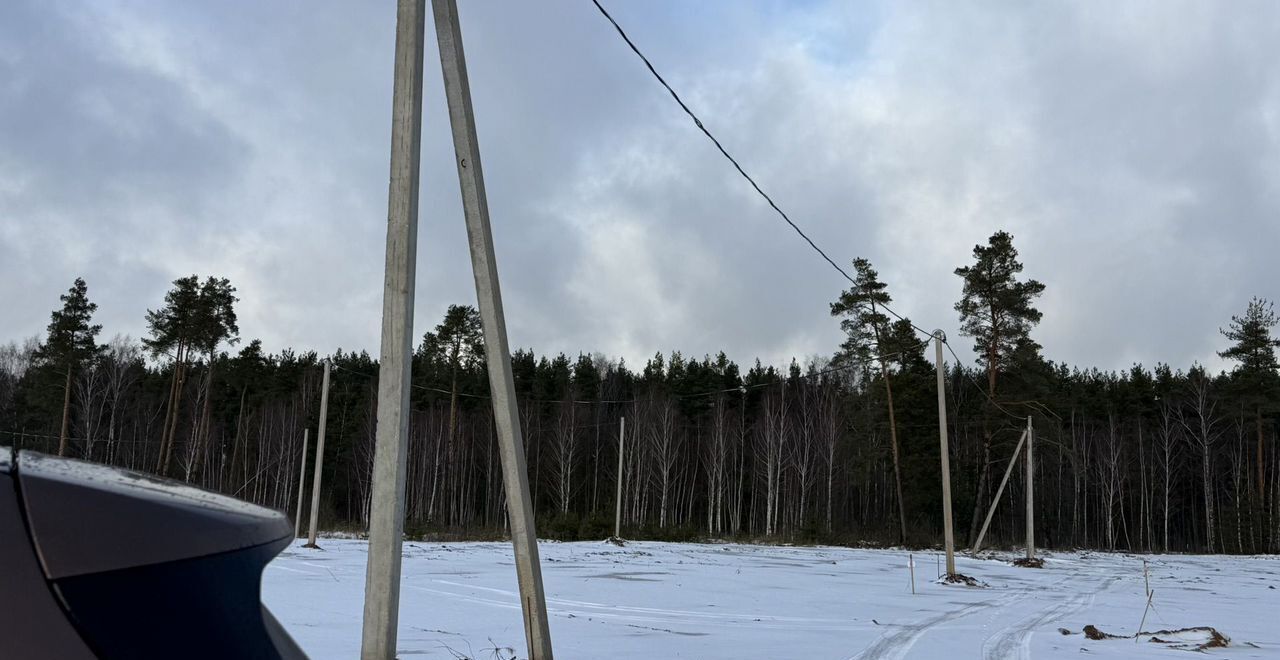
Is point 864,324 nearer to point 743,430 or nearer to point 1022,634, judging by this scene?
point 743,430

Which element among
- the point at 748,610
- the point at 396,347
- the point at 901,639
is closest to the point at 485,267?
the point at 396,347

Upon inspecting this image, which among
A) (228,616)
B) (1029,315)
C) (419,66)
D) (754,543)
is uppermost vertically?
(1029,315)

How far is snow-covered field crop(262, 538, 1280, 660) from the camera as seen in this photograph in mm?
7816

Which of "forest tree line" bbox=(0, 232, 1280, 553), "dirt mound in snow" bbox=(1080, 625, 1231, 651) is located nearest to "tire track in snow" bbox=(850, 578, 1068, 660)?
"dirt mound in snow" bbox=(1080, 625, 1231, 651)

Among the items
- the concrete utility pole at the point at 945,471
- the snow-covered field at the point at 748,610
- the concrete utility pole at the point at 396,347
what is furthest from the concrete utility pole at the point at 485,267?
the concrete utility pole at the point at 945,471

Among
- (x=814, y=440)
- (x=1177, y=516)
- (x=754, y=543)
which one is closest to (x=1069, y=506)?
(x=1177, y=516)

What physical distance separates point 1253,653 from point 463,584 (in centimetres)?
1015

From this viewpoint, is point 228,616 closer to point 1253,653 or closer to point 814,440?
point 1253,653

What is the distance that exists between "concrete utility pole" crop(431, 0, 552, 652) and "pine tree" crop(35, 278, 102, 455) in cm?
4531

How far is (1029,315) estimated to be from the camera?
38438 millimetres

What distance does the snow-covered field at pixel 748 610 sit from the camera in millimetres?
7816

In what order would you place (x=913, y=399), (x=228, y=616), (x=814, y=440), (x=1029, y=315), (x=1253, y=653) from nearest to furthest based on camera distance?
(x=228, y=616)
(x=1253, y=653)
(x=1029, y=315)
(x=913, y=399)
(x=814, y=440)

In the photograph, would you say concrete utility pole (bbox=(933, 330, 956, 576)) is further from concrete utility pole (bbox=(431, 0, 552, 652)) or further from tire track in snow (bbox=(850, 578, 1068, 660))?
concrete utility pole (bbox=(431, 0, 552, 652))

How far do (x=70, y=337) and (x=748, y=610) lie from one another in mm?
43552
